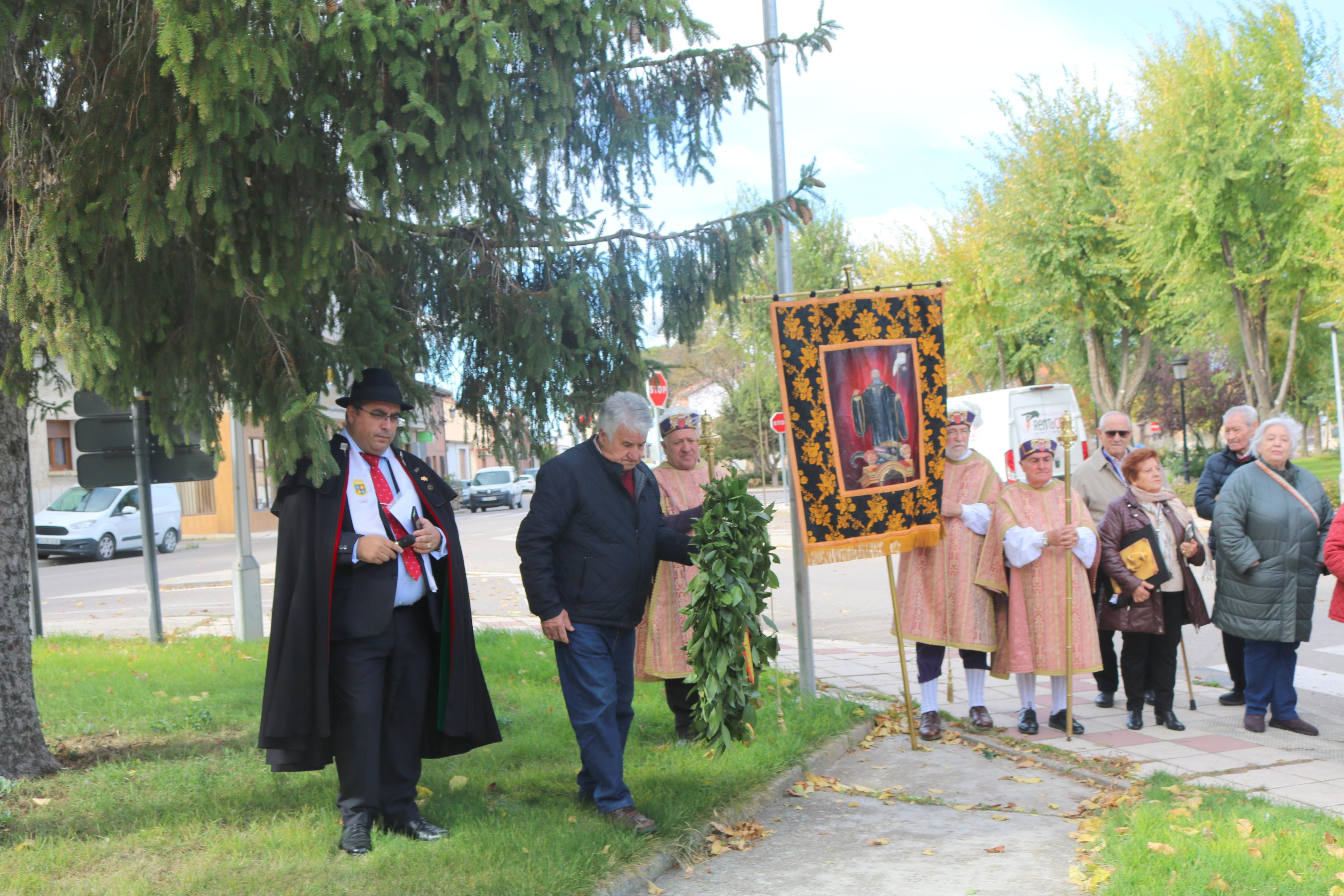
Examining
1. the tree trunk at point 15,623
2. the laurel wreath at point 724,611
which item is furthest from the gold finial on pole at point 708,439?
the tree trunk at point 15,623

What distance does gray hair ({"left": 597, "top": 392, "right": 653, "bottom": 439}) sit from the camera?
16.0 ft

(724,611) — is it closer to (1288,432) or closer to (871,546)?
(871,546)

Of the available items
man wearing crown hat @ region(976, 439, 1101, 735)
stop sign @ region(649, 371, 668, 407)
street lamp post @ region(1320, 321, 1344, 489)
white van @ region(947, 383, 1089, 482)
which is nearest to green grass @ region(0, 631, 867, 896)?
man wearing crown hat @ region(976, 439, 1101, 735)

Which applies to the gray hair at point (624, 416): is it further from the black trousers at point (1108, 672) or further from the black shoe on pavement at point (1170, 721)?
the black trousers at point (1108, 672)

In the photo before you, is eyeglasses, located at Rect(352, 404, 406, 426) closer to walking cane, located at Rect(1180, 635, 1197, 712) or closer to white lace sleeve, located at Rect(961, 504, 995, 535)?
white lace sleeve, located at Rect(961, 504, 995, 535)

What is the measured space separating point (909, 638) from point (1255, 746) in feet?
6.46

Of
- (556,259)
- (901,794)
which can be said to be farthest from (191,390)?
(901,794)

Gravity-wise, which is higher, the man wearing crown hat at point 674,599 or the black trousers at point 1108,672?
the man wearing crown hat at point 674,599

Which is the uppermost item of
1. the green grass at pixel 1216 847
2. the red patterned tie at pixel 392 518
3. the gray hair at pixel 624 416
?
the gray hair at pixel 624 416

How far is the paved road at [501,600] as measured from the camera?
29.8 ft

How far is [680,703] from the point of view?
20.8 ft

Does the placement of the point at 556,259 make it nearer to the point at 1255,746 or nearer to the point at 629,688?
the point at 629,688

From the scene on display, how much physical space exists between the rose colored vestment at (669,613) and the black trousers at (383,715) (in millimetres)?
1598

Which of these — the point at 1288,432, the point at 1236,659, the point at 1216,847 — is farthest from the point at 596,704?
the point at 1236,659
